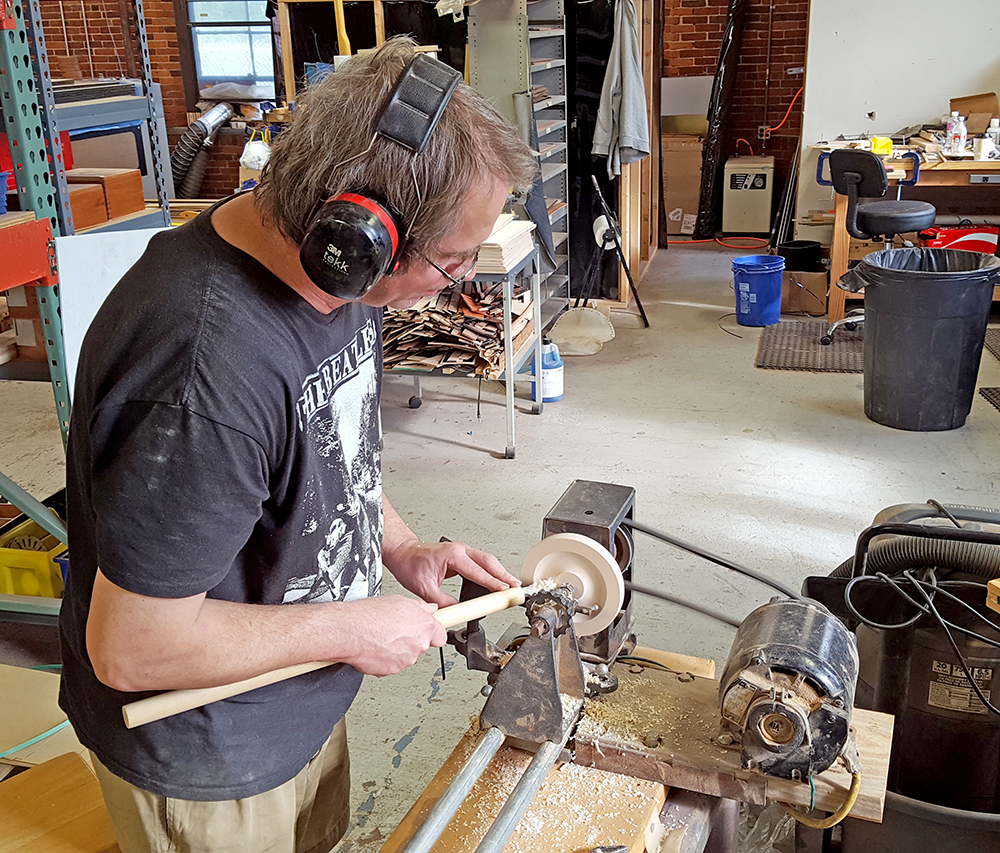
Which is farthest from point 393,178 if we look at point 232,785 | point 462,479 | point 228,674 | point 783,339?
point 783,339

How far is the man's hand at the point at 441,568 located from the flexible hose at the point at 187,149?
6.94 meters

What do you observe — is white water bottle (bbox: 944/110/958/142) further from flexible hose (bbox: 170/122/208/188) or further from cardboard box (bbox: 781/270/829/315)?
flexible hose (bbox: 170/122/208/188)

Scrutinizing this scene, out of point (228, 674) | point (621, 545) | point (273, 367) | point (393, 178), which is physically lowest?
point (621, 545)

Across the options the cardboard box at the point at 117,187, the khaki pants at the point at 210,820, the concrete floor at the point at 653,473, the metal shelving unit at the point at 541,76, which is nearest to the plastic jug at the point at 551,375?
the concrete floor at the point at 653,473

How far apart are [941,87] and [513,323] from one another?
397 cm

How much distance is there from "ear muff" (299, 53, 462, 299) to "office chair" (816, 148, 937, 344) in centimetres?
453

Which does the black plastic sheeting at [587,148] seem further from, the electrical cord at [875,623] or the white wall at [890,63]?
the electrical cord at [875,623]

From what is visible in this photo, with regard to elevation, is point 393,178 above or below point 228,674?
above

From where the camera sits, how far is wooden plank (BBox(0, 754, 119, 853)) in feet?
4.83

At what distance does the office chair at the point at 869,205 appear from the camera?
4.95 m

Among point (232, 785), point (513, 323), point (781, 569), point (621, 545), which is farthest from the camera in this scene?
point (513, 323)

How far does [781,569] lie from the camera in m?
3.10

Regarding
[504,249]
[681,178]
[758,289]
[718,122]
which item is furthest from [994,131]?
[504,249]

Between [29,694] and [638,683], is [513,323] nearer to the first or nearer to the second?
[29,694]
